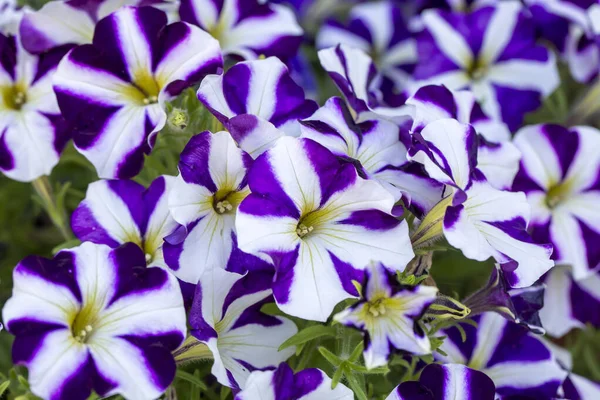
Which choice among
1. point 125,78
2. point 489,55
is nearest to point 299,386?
point 125,78

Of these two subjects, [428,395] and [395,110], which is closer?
[428,395]

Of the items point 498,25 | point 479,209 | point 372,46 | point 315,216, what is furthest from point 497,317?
point 372,46

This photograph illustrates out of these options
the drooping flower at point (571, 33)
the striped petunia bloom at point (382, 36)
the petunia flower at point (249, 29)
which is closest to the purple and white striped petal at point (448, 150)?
the petunia flower at point (249, 29)

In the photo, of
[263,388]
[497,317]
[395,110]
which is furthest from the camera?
[395,110]

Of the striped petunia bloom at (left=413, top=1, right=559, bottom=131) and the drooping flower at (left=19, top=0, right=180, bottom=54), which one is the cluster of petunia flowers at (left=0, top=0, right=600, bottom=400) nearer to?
the drooping flower at (left=19, top=0, right=180, bottom=54)

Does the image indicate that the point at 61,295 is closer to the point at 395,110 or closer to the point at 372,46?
the point at 395,110

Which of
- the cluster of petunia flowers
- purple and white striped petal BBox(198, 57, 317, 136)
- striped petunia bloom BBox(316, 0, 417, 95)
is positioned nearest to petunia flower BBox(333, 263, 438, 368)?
the cluster of petunia flowers

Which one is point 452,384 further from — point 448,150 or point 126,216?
point 126,216
